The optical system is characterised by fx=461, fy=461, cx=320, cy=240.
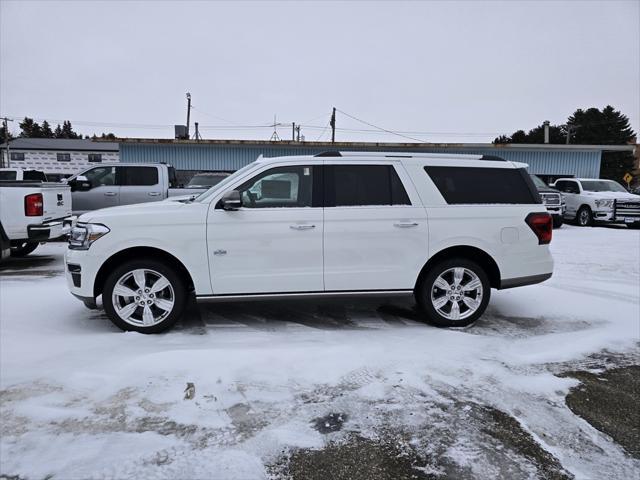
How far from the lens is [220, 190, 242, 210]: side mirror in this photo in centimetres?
448

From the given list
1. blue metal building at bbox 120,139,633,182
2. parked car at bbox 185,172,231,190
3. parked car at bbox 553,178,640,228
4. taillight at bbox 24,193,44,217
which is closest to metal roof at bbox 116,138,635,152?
blue metal building at bbox 120,139,633,182

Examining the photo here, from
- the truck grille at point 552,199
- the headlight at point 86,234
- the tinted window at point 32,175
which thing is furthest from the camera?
the truck grille at point 552,199

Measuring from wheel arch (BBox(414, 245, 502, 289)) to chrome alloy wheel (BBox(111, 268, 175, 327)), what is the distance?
8.55 ft

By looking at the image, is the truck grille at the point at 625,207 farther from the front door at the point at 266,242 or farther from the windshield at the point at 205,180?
the front door at the point at 266,242

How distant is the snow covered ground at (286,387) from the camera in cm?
264

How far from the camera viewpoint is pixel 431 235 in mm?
4820

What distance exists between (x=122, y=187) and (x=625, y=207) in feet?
55.4

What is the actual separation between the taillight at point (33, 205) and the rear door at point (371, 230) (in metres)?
5.80

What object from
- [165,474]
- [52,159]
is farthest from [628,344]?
[52,159]

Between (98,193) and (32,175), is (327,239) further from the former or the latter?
(32,175)

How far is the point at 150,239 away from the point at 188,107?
46392 millimetres

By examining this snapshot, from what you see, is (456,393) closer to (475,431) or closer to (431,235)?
(475,431)

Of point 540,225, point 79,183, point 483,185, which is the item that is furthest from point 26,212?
point 540,225

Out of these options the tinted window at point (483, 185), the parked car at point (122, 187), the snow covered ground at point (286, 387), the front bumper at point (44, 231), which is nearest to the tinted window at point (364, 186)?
the tinted window at point (483, 185)
